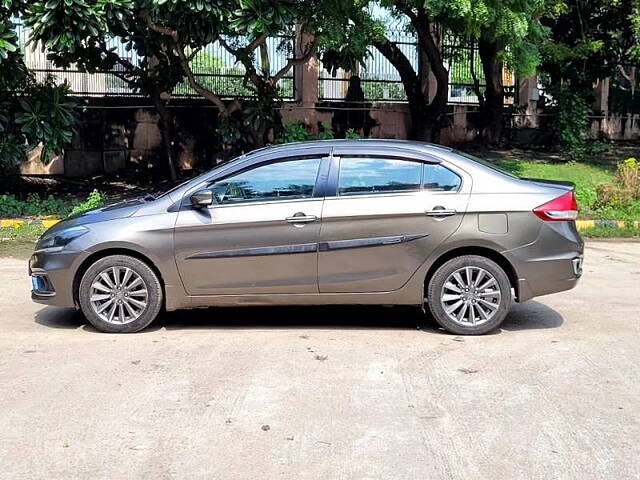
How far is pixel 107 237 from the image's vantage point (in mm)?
6785

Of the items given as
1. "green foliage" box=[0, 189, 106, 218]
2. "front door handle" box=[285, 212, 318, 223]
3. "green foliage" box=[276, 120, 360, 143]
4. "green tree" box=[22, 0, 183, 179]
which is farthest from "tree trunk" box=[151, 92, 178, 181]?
"front door handle" box=[285, 212, 318, 223]

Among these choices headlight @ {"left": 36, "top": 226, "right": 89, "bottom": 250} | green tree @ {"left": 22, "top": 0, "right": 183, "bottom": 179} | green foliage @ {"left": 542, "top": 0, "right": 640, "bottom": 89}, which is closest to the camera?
headlight @ {"left": 36, "top": 226, "right": 89, "bottom": 250}

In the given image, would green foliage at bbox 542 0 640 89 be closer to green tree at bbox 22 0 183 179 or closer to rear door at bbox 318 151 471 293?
green tree at bbox 22 0 183 179

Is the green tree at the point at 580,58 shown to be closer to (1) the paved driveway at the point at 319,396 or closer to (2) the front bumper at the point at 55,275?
(1) the paved driveway at the point at 319,396

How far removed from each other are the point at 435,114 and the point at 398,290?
42.8 feet

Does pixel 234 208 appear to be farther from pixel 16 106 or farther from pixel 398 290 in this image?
pixel 16 106

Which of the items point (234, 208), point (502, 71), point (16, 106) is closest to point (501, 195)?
point (234, 208)

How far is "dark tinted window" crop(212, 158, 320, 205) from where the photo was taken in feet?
22.7

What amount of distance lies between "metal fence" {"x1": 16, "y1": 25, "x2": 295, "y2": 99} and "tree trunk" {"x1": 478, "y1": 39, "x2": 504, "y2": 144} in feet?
17.2

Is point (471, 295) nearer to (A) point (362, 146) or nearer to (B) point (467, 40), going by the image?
(A) point (362, 146)

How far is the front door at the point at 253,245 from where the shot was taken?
6766 millimetres

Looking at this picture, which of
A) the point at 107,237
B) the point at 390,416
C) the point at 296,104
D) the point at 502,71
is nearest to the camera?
the point at 390,416

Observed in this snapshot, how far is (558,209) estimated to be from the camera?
6.85 meters

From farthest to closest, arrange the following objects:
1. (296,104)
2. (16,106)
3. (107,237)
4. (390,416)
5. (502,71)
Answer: (502,71) → (296,104) → (16,106) → (107,237) → (390,416)
